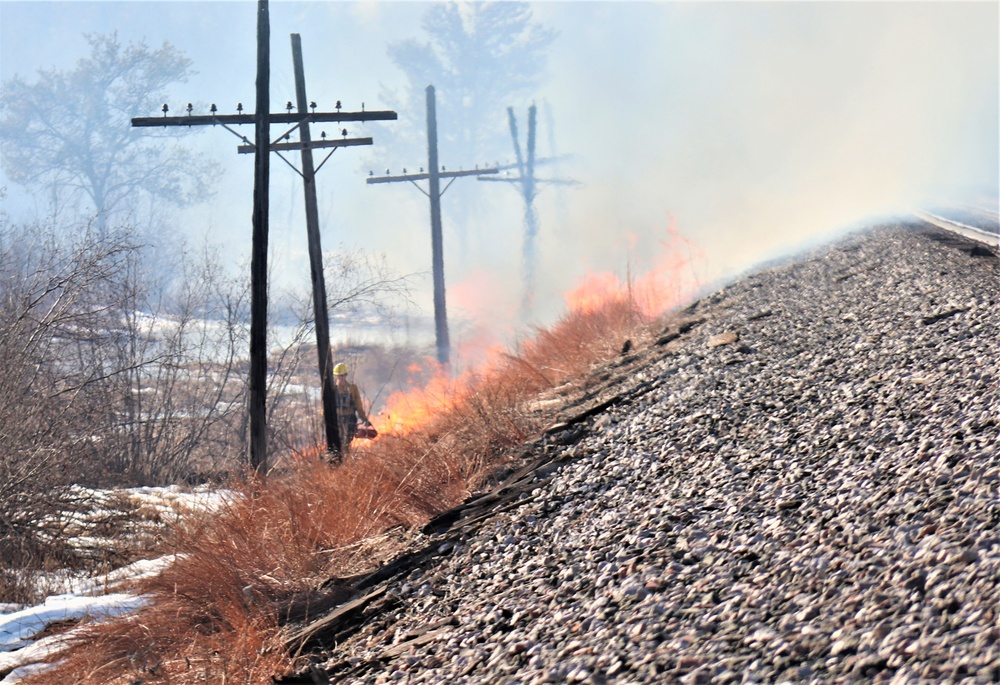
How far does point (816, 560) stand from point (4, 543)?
9.74m

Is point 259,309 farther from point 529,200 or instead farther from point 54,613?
point 529,200

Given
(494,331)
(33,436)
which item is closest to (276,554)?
(33,436)

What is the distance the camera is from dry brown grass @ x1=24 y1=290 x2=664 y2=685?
5395 mm

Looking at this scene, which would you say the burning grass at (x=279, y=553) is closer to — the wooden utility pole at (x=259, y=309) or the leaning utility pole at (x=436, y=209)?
the wooden utility pole at (x=259, y=309)

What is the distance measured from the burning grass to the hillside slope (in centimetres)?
49

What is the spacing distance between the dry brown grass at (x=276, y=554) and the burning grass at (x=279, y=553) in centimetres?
1

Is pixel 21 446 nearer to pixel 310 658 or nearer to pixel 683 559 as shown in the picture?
pixel 310 658

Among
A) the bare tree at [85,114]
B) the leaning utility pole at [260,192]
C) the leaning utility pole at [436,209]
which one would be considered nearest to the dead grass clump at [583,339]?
the leaning utility pole at [260,192]

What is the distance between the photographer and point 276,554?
21.5 feet

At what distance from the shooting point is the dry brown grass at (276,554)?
5395 millimetres

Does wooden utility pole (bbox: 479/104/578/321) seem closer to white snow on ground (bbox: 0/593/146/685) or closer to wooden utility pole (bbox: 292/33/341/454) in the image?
wooden utility pole (bbox: 292/33/341/454)

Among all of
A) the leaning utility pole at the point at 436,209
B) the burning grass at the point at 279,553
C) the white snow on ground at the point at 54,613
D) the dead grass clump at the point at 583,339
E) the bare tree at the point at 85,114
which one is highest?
the bare tree at the point at 85,114

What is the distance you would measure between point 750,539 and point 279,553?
3591 millimetres

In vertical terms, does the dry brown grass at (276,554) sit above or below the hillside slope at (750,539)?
below
